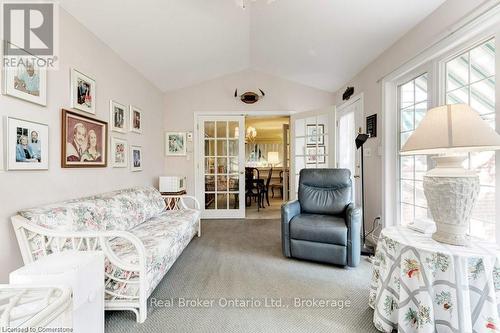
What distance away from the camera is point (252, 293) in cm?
188

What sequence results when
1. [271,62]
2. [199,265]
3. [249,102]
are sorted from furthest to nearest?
[249,102]
[271,62]
[199,265]

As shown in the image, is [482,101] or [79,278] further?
[482,101]

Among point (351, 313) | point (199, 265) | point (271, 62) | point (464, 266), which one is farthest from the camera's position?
point (271, 62)

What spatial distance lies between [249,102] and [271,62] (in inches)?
32.1

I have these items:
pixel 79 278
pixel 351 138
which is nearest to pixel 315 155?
pixel 351 138

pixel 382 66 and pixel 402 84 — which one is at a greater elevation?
pixel 382 66

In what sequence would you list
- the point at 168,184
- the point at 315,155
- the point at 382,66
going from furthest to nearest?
the point at 315,155
the point at 168,184
the point at 382,66

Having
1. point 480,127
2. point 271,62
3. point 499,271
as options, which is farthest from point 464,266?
point 271,62

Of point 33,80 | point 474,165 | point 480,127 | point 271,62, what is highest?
point 271,62

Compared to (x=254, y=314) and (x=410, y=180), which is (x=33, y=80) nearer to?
(x=254, y=314)

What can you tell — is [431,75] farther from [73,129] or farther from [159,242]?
[73,129]

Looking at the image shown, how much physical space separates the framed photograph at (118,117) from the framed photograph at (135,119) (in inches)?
6.0

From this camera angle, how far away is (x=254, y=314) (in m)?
1.62

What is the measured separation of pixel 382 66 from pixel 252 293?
2.88 meters
